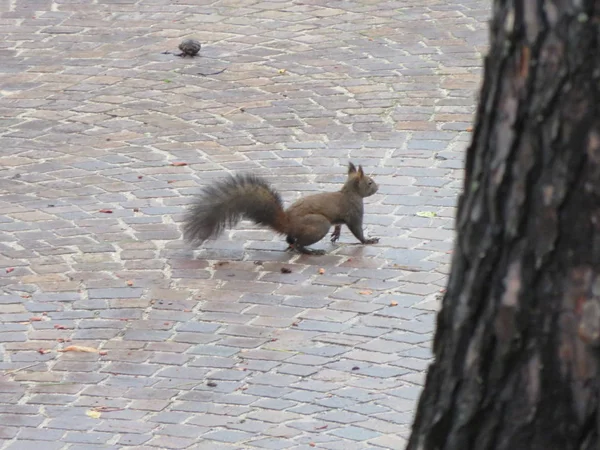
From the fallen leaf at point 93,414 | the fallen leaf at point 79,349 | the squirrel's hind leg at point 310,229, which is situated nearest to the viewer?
the fallen leaf at point 93,414

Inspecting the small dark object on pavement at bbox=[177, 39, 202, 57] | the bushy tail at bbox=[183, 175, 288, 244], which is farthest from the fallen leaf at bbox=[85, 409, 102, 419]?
the small dark object on pavement at bbox=[177, 39, 202, 57]

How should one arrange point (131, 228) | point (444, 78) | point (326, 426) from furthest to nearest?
point (444, 78) → point (131, 228) → point (326, 426)

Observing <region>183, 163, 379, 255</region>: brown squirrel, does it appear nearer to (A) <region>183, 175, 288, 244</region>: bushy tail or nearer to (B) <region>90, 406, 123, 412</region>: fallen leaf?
(A) <region>183, 175, 288, 244</region>: bushy tail

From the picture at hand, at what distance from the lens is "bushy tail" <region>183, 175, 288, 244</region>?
762 centimetres

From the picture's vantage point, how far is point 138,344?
6.77 metres

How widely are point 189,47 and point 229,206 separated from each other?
4.77m

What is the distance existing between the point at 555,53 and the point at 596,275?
43 cm

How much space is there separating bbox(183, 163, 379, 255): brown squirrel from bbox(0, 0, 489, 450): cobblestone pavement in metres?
0.19

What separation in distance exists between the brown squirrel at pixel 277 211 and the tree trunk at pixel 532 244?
5095 mm

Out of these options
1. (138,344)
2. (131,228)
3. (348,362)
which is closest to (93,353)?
(138,344)

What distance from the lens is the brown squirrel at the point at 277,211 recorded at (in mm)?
7637

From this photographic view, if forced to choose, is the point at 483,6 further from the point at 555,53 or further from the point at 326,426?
the point at 555,53

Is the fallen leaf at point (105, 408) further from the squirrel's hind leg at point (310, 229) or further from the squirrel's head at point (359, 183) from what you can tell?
the squirrel's head at point (359, 183)

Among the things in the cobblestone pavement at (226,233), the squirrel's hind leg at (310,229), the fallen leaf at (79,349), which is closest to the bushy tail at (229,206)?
the squirrel's hind leg at (310,229)
